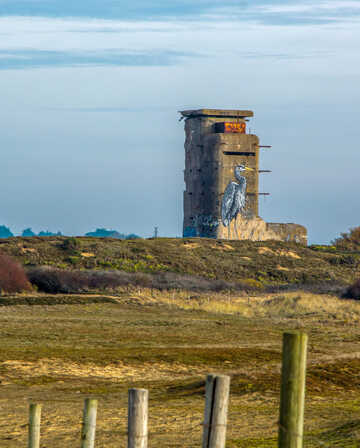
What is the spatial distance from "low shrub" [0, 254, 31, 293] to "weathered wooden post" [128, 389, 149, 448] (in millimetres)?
37069

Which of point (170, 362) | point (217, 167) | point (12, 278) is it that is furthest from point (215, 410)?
point (217, 167)

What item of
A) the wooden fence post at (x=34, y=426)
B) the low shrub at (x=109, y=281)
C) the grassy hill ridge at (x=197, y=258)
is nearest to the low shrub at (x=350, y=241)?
the grassy hill ridge at (x=197, y=258)

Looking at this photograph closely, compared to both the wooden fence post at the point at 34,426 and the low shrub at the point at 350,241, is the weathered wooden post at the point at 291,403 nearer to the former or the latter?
the wooden fence post at the point at 34,426

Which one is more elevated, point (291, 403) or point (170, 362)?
point (291, 403)

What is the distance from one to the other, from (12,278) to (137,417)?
125ft

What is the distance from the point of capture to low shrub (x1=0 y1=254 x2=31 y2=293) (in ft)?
142

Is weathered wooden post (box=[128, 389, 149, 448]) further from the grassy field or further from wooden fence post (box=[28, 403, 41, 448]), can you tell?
the grassy field

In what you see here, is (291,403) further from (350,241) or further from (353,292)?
(350,241)

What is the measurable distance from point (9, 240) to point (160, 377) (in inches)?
1449

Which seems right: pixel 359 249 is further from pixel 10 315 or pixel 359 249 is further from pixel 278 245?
pixel 10 315

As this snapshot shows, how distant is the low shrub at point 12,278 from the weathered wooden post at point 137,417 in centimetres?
3707

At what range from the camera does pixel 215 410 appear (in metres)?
6.14

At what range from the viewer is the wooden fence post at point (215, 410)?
6.07m

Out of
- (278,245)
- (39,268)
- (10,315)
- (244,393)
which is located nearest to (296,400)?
(244,393)
